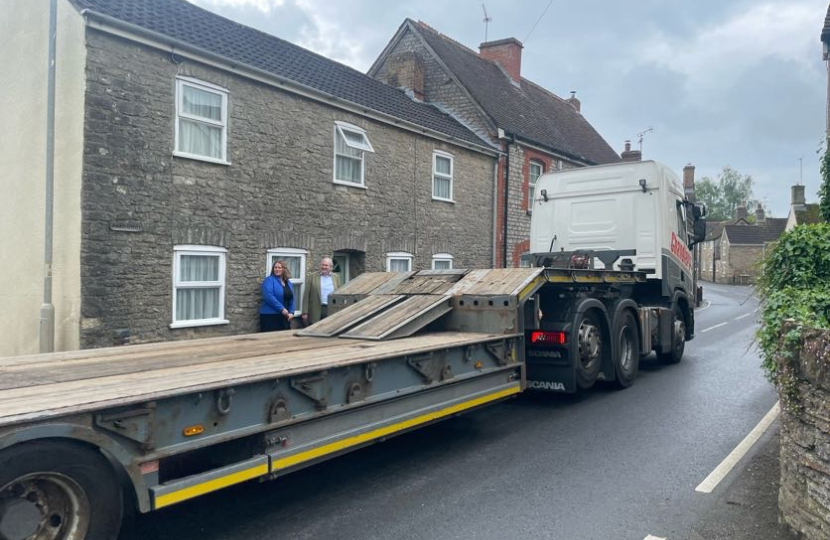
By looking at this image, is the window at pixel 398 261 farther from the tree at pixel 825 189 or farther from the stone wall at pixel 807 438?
the stone wall at pixel 807 438

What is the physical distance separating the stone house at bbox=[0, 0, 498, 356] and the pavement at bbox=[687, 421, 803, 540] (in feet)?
27.3

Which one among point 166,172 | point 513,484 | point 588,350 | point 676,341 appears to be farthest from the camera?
point 676,341

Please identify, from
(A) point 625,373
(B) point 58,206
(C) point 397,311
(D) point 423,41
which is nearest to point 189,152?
(B) point 58,206

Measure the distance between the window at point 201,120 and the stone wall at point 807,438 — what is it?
9.32 metres

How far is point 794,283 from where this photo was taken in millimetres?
6648

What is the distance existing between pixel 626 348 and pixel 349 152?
752 centimetres

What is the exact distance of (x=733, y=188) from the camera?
9656cm

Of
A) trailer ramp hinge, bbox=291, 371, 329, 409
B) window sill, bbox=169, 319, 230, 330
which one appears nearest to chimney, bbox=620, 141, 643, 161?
window sill, bbox=169, 319, 230, 330

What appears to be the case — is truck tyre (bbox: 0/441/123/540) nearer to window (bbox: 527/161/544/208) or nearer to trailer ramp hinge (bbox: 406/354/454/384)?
trailer ramp hinge (bbox: 406/354/454/384)

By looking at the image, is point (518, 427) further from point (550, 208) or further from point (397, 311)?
point (550, 208)

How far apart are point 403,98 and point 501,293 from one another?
43.9 feet

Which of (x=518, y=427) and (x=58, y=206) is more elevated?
(x=58, y=206)

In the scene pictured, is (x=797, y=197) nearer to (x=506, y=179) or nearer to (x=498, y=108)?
(x=498, y=108)

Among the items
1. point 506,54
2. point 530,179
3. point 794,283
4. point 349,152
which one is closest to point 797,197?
point 506,54
